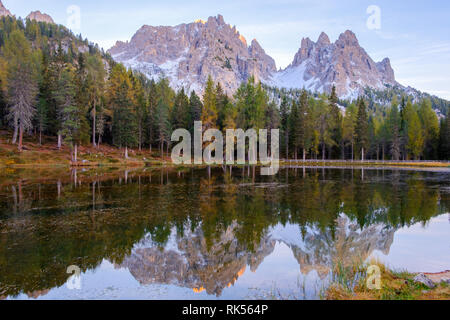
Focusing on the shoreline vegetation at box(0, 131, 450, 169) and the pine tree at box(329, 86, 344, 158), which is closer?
the shoreline vegetation at box(0, 131, 450, 169)

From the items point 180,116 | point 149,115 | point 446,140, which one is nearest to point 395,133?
point 446,140

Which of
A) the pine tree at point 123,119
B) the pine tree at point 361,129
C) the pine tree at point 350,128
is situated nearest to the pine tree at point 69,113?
the pine tree at point 123,119

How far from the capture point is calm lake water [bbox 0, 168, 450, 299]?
327 inches

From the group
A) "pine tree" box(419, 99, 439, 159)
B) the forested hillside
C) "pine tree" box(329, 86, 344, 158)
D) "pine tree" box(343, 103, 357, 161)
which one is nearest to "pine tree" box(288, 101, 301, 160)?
the forested hillside

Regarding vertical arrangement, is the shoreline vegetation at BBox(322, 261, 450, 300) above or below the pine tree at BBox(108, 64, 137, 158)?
below

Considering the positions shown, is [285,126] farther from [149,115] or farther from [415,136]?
[149,115]

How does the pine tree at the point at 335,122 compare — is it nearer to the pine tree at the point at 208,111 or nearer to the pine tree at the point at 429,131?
the pine tree at the point at 429,131

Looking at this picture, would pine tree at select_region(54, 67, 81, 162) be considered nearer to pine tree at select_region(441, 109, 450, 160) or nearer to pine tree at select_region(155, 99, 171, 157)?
pine tree at select_region(155, 99, 171, 157)

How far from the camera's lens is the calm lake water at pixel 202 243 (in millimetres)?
8297

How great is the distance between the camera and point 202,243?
39.5ft

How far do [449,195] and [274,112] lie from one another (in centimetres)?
5692

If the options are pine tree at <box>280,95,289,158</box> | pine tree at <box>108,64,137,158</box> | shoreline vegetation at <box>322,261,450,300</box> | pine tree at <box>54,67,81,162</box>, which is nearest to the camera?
shoreline vegetation at <box>322,261,450,300</box>
